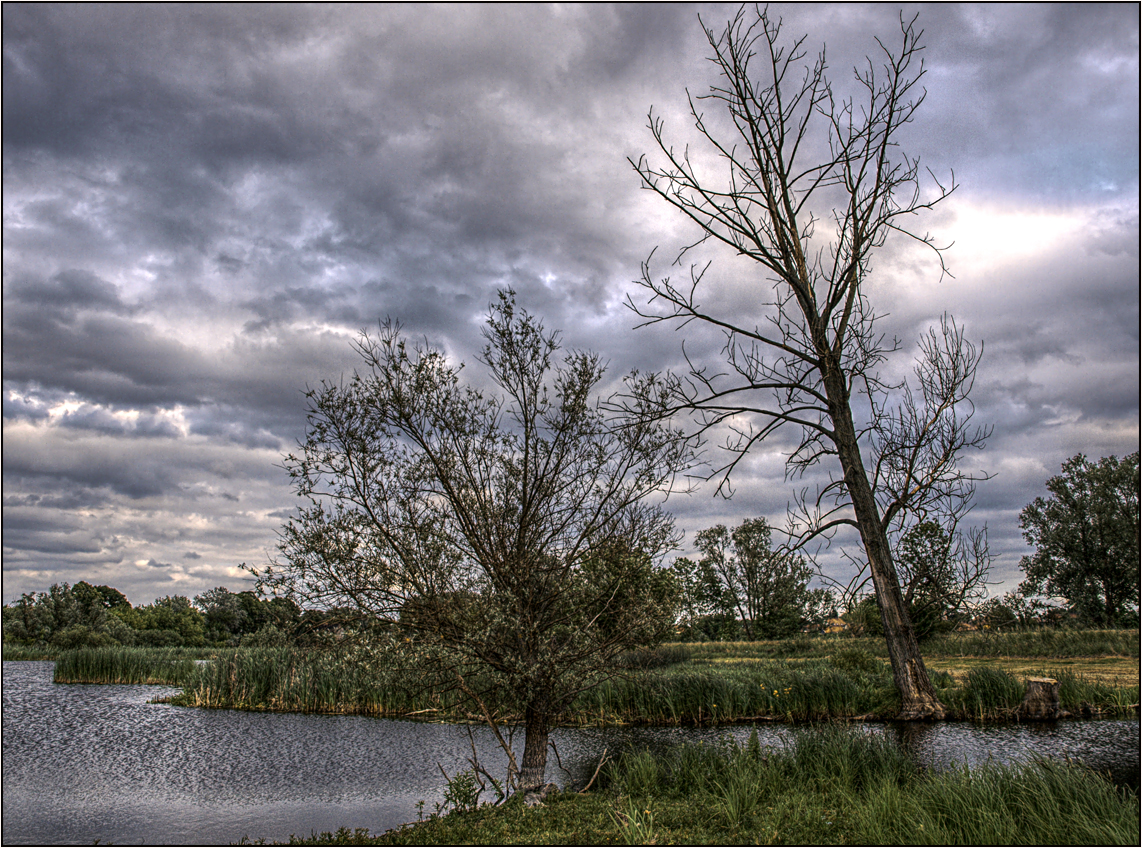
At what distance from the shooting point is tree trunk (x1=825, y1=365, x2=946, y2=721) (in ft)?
24.4

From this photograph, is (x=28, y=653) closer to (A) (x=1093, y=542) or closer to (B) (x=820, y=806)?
(B) (x=820, y=806)

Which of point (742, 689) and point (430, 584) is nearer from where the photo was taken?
point (430, 584)

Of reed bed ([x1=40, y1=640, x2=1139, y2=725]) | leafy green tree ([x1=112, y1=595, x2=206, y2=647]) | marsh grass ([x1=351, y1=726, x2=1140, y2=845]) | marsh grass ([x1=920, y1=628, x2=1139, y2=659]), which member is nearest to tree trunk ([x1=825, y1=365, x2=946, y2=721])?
marsh grass ([x1=351, y1=726, x2=1140, y2=845])

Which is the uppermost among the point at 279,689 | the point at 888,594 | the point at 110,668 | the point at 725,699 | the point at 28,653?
the point at 888,594

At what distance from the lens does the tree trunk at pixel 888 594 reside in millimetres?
7441

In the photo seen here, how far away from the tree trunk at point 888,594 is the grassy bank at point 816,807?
2.09 ft

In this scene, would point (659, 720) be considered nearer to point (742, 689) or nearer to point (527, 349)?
point (742, 689)

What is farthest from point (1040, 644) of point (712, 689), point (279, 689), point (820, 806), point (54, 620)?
point (54, 620)

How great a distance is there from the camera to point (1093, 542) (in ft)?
156

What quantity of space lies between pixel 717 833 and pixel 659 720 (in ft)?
37.1

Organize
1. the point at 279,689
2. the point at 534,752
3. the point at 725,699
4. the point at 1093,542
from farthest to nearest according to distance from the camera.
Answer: the point at 1093,542
the point at 279,689
the point at 725,699
the point at 534,752

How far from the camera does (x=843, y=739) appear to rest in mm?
7836

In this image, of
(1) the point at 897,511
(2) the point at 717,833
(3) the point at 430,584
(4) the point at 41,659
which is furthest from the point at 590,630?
(4) the point at 41,659

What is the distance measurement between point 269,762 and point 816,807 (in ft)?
38.1
